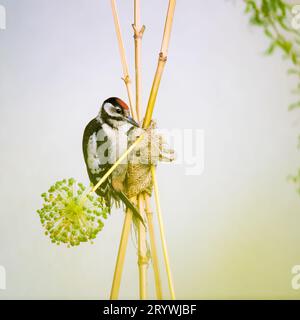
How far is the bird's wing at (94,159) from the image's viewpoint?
6.50 feet

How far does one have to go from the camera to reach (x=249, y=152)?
6.62ft

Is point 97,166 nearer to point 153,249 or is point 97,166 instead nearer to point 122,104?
point 122,104

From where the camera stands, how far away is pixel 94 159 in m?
2.00

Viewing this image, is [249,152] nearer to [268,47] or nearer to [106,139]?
[268,47]

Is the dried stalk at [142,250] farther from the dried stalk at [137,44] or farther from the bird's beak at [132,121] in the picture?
the dried stalk at [137,44]

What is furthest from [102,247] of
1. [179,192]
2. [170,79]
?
[170,79]

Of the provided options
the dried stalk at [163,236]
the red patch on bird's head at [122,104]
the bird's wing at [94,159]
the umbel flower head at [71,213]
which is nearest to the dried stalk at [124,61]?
the red patch on bird's head at [122,104]

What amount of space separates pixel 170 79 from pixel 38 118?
23.4 inches

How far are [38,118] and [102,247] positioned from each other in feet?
2.04

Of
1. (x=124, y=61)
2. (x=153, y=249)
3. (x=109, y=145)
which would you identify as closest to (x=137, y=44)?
(x=124, y=61)

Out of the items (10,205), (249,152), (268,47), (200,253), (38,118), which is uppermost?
(268,47)

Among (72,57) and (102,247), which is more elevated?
(72,57)

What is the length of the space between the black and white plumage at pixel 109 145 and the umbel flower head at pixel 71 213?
0.07 m

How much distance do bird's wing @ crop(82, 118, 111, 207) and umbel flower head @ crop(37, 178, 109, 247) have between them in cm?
4
